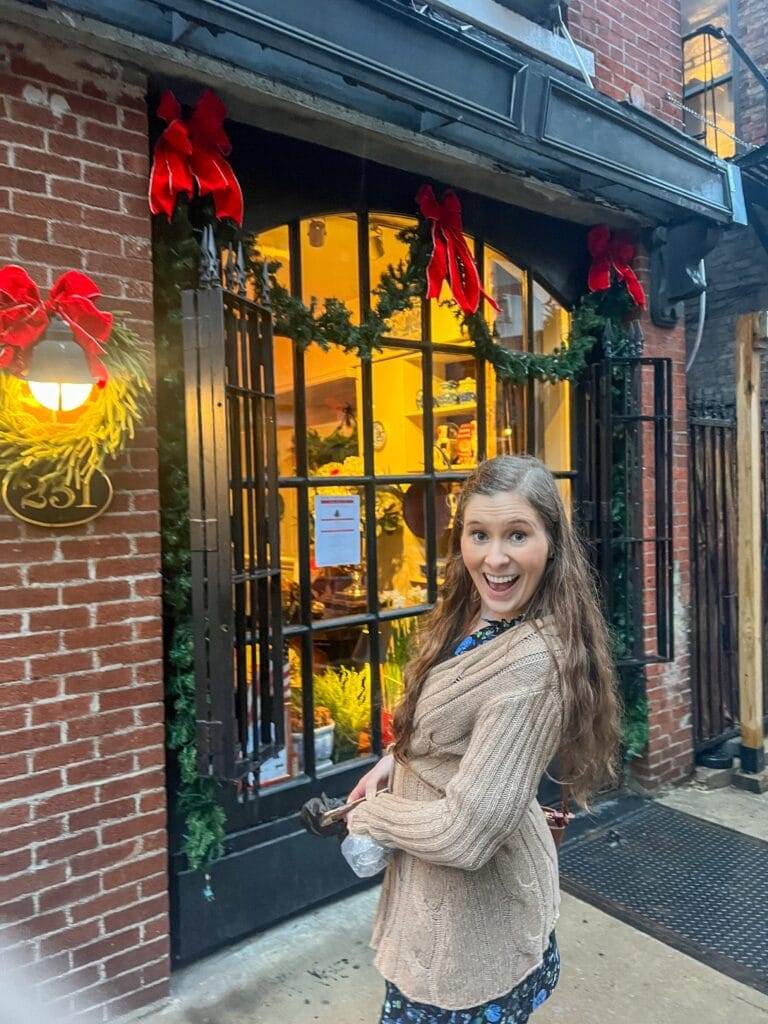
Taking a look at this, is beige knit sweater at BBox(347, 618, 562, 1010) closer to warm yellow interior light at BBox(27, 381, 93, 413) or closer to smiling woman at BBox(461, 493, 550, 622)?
smiling woman at BBox(461, 493, 550, 622)

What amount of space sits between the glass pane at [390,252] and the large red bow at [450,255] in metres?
0.14

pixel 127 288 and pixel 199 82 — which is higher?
pixel 199 82

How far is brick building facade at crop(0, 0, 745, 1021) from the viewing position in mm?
2439

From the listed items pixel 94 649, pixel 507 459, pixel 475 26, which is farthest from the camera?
pixel 475 26

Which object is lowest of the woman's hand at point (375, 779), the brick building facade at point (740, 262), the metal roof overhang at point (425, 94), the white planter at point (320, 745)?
the white planter at point (320, 745)

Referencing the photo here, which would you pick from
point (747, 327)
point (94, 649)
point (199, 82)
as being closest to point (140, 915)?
point (94, 649)

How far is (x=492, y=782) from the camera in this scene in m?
1.39

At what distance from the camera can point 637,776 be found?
466 centimetres

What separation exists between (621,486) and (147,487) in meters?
2.82

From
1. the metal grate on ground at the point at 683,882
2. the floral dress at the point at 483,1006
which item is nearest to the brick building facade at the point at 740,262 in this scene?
the metal grate on ground at the point at 683,882

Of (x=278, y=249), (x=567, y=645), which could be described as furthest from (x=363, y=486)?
(x=567, y=645)

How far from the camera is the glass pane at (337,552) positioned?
3.52 meters

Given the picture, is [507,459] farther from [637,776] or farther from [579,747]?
[637,776]

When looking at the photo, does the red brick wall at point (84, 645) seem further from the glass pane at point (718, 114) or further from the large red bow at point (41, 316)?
the glass pane at point (718, 114)
